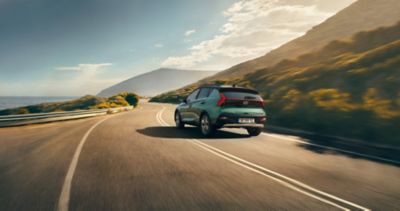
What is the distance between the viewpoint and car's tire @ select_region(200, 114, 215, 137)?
1188 centimetres

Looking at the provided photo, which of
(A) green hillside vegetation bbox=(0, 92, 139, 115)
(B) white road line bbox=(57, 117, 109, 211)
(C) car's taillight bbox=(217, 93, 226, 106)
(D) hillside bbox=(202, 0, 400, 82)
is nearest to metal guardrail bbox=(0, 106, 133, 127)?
(B) white road line bbox=(57, 117, 109, 211)

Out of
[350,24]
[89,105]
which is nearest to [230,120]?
[89,105]

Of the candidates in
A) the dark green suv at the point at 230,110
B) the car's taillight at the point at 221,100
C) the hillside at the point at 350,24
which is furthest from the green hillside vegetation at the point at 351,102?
the hillside at the point at 350,24

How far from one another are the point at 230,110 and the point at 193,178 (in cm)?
602

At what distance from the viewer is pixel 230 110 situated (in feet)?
37.9

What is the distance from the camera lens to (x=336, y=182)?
568 cm

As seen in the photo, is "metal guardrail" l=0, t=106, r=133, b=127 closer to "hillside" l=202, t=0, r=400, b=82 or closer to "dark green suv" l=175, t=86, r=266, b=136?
"dark green suv" l=175, t=86, r=266, b=136

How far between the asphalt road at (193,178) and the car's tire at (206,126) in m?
2.06

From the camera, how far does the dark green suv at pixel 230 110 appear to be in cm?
1153

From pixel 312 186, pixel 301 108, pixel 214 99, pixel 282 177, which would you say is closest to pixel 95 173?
pixel 282 177

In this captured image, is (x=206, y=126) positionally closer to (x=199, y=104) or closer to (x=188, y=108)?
(x=199, y=104)

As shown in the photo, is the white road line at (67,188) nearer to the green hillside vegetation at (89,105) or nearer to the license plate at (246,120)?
the license plate at (246,120)

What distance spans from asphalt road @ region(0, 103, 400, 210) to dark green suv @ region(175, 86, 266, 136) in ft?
6.27

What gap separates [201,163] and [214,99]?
512 cm
